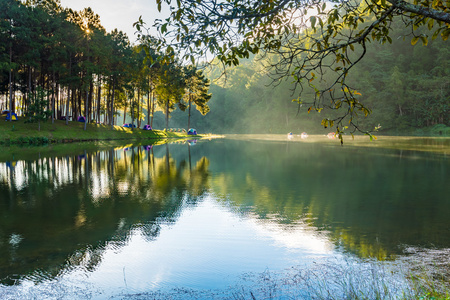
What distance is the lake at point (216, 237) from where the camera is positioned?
237 inches

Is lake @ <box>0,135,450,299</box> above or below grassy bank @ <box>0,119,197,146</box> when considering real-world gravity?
below

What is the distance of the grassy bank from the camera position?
147 feet

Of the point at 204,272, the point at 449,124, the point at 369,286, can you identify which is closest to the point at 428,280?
the point at 369,286

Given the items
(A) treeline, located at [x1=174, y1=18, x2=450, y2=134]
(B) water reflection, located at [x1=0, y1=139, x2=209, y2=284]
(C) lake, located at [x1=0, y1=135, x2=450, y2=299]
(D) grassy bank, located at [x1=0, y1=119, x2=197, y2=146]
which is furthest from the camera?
(A) treeline, located at [x1=174, y1=18, x2=450, y2=134]

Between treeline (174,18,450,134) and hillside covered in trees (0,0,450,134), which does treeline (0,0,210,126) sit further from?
treeline (174,18,450,134)

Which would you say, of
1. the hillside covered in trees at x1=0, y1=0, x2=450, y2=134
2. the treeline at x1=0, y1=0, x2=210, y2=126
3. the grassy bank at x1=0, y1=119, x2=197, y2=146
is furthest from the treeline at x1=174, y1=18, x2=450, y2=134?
the grassy bank at x1=0, y1=119, x2=197, y2=146

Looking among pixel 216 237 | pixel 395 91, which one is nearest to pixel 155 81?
pixel 395 91

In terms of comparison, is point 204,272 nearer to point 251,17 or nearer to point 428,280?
point 428,280

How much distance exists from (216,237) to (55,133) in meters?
47.9

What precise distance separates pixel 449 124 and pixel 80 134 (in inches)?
2966

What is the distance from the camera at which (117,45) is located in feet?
219

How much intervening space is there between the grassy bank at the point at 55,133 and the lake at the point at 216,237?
3118cm

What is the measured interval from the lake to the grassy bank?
3118cm

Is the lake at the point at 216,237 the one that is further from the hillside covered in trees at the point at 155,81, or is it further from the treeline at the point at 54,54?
the treeline at the point at 54,54
